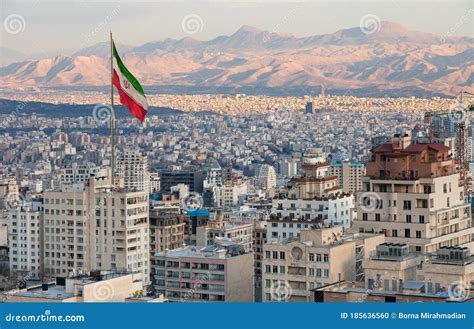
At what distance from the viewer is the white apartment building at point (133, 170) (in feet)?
117

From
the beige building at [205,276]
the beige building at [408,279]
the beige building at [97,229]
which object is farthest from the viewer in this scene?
the beige building at [97,229]

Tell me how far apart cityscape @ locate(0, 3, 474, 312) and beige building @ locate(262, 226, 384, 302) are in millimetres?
18

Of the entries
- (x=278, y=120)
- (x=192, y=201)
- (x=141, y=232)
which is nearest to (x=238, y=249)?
(x=141, y=232)

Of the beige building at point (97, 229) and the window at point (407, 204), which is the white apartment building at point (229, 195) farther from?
the window at point (407, 204)

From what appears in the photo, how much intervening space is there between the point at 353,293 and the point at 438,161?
14.6 ft

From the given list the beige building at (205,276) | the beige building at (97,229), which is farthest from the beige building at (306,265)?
the beige building at (97,229)

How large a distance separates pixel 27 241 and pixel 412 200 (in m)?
6.22

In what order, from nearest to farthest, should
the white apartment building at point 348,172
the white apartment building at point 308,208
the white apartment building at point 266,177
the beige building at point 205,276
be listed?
1. the beige building at point 205,276
2. the white apartment building at point 308,208
3. the white apartment building at point 348,172
4. the white apartment building at point 266,177

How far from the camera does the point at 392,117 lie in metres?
46.3

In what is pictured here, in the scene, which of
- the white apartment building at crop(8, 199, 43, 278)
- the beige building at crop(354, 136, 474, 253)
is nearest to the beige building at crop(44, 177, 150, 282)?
the white apartment building at crop(8, 199, 43, 278)

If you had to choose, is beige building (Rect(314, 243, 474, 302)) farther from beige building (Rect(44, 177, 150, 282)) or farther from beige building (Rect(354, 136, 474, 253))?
beige building (Rect(44, 177, 150, 282))

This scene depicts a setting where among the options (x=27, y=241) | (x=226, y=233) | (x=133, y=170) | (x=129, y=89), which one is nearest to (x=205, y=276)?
(x=129, y=89)

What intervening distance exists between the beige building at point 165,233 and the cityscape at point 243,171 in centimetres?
7

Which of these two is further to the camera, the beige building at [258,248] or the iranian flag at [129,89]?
the beige building at [258,248]
